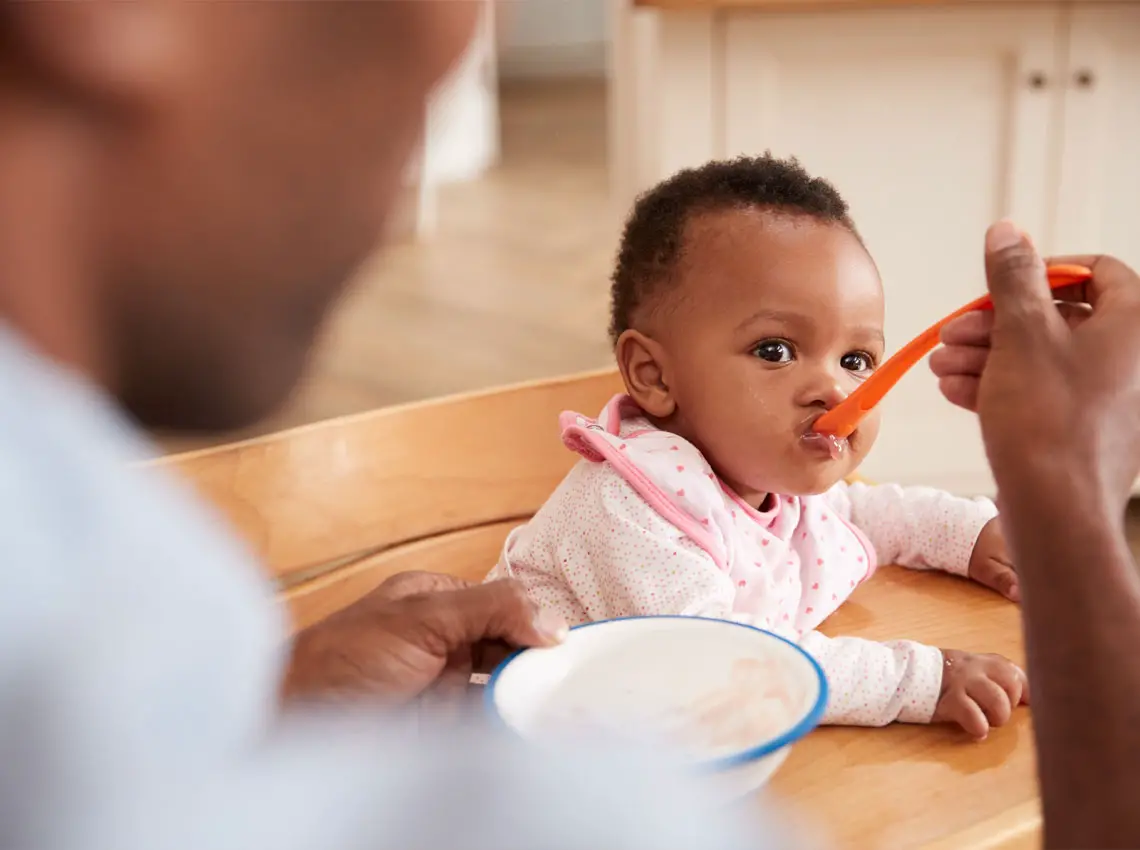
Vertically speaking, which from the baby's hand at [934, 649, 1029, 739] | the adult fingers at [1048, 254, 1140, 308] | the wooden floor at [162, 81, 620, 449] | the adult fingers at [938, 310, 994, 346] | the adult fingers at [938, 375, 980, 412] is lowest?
the wooden floor at [162, 81, 620, 449]

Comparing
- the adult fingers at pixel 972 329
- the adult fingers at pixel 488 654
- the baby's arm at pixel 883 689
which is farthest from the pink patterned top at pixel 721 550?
the adult fingers at pixel 972 329

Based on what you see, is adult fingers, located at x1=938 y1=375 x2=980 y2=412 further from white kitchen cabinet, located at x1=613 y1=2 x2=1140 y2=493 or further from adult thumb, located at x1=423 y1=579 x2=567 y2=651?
white kitchen cabinet, located at x1=613 y1=2 x2=1140 y2=493

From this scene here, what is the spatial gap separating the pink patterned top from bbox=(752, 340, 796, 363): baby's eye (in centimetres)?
8

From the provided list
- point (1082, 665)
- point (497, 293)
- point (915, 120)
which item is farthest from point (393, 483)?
point (497, 293)

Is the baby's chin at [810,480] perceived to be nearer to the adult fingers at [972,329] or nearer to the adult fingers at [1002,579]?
the adult fingers at [1002,579]

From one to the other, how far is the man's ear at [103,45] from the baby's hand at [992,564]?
2.70 ft

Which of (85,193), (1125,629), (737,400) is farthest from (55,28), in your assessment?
(737,400)

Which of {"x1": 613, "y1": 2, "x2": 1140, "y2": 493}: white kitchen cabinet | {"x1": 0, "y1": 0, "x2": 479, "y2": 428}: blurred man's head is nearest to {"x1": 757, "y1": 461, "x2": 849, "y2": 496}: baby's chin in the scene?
{"x1": 0, "y1": 0, "x2": 479, "y2": 428}: blurred man's head

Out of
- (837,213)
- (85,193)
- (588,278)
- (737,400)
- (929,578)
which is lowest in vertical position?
(588,278)

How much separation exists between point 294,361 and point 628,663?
461 millimetres

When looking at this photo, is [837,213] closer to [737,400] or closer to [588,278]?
[737,400]

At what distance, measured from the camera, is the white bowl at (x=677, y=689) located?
1.94ft

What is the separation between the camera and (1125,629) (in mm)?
457

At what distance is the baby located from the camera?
0.81m
